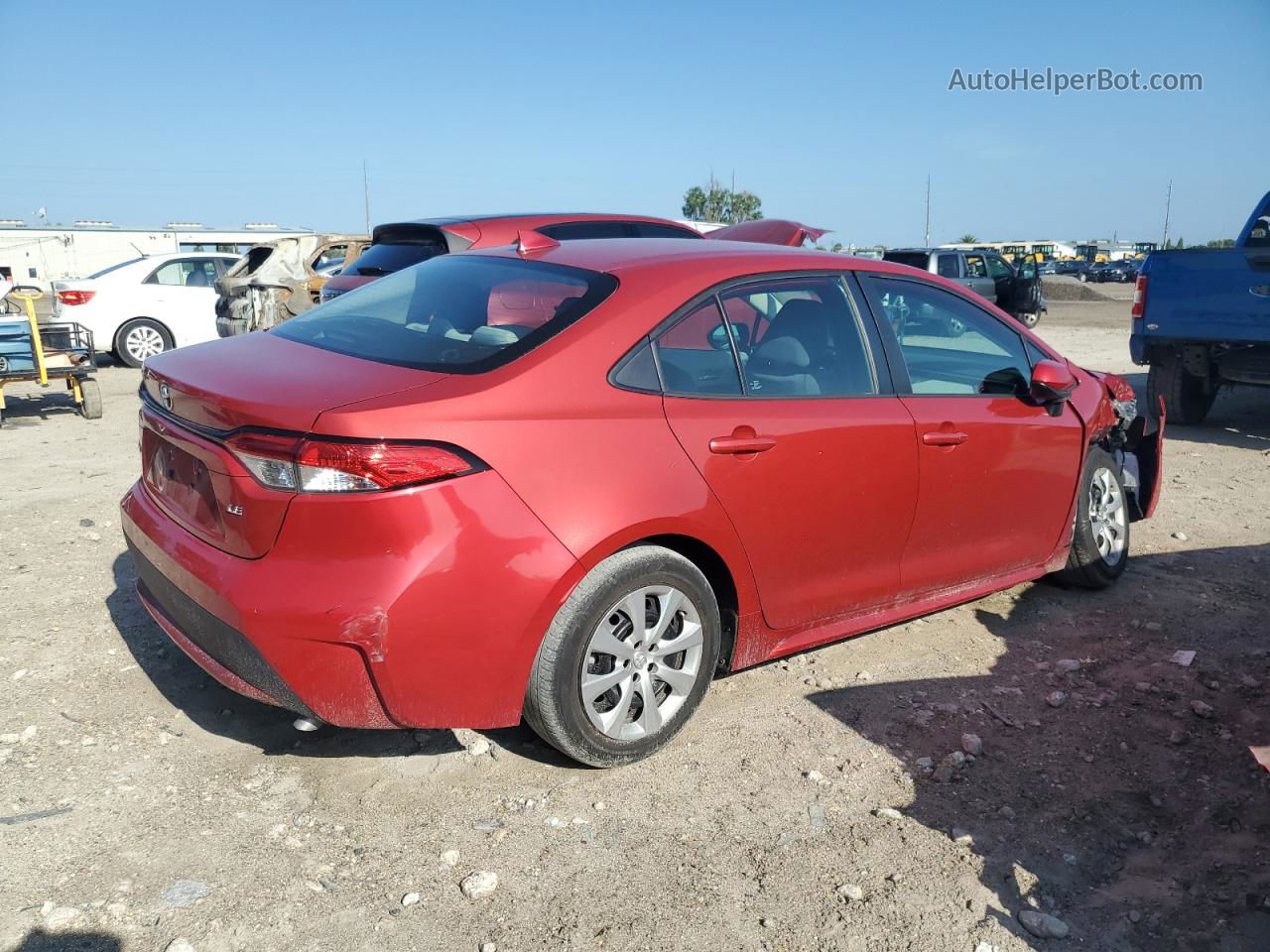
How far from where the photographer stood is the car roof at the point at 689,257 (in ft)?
11.6

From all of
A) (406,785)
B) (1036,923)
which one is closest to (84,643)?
(406,785)

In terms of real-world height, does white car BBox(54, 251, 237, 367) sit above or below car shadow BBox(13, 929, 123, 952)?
above

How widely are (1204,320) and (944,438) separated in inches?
231

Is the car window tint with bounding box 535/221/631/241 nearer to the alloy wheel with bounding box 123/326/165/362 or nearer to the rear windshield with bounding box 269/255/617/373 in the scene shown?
the rear windshield with bounding box 269/255/617/373

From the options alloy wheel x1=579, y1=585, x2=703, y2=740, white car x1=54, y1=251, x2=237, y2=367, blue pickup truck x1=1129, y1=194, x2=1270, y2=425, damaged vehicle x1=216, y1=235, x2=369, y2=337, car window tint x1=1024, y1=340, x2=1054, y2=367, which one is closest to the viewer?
alloy wheel x1=579, y1=585, x2=703, y2=740

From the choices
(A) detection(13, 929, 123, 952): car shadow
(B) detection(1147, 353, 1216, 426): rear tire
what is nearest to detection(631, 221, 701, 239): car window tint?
(B) detection(1147, 353, 1216, 426): rear tire

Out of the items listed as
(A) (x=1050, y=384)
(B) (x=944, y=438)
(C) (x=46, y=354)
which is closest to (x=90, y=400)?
(C) (x=46, y=354)

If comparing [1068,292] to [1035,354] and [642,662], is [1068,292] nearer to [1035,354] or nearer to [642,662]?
[1035,354]

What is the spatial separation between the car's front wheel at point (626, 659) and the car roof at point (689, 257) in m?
1.01

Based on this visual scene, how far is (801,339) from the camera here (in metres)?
3.75

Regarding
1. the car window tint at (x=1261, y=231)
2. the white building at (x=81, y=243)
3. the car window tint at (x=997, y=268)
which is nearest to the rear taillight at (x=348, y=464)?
the car window tint at (x=1261, y=231)

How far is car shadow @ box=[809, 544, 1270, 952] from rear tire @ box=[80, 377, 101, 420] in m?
8.18

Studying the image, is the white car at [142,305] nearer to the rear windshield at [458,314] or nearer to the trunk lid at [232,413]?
the rear windshield at [458,314]

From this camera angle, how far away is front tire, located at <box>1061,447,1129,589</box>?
15.8ft
